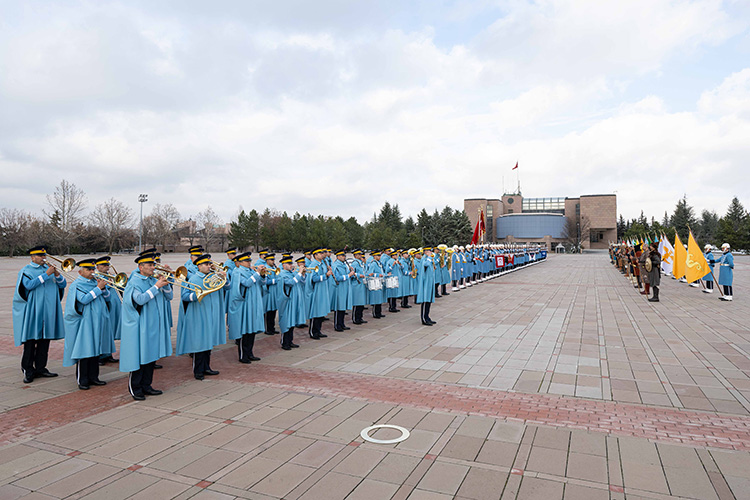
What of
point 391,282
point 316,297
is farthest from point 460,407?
point 391,282

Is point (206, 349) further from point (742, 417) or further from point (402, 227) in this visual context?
point (402, 227)

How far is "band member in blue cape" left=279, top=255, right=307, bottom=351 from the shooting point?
8.72 m

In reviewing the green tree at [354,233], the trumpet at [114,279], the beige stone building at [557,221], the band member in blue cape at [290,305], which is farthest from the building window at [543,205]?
the trumpet at [114,279]

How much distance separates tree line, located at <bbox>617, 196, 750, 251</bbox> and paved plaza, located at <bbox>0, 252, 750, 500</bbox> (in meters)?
62.4

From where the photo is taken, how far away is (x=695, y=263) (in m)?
17.0

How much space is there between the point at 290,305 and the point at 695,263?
16151mm

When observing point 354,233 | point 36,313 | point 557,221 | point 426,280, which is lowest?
point 36,313

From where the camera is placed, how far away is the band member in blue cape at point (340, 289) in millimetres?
10836

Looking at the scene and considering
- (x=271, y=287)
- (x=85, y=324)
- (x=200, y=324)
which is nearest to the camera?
(x=85, y=324)

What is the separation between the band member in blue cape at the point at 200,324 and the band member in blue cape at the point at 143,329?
435mm

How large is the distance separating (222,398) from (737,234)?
72294 mm

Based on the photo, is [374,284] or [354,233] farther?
[354,233]

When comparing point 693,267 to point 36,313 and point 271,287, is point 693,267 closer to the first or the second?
point 271,287

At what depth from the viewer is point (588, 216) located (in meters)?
96.4
